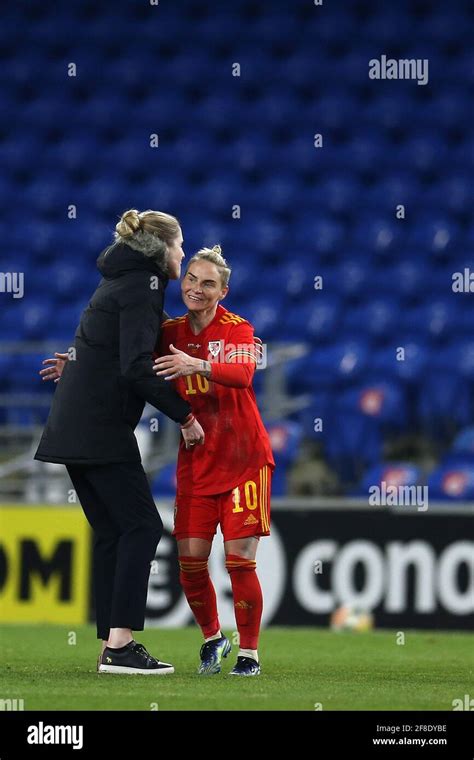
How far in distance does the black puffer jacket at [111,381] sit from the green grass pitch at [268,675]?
86 cm

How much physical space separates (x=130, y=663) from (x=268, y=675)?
0.55 meters

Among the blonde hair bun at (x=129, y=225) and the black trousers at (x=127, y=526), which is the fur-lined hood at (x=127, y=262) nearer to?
the blonde hair bun at (x=129, y=225)

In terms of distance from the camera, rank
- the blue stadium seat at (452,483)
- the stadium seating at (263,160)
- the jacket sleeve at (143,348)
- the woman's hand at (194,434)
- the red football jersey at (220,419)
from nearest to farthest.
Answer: the jacket sleeve at (143,348)
the woman's hand at (194,434)
the red football jersey at (220,419)
the blue stadium seat at (452,483)
the stadium seating at (263,160)

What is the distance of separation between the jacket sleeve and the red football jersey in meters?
0.23

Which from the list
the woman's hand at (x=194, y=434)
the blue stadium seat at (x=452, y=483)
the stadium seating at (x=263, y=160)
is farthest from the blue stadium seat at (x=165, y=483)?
the woman's hand at (x=194, y=434)

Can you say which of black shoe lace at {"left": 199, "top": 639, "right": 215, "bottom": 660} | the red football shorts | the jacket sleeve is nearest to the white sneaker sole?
black shoe lace at {"left": 199, "top": 639, "right": 215, "bottom": 660}

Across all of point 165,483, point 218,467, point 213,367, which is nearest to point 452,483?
point 165,483

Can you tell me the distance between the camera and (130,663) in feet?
17.1

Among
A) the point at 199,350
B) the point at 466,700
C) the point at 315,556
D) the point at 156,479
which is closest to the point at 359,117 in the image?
the point at 156,479

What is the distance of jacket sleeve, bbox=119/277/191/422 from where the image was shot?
5.05 m

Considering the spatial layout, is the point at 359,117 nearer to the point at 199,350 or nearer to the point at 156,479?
the point at 156,479

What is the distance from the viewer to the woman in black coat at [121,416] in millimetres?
5156

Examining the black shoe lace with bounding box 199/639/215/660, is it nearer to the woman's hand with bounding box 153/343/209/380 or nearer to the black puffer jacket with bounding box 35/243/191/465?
the black puffer jacket with bounding box 35/243/191/465

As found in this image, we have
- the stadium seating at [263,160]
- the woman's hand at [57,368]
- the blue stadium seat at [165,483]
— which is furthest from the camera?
the stadium seating at [263,160]
